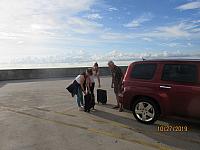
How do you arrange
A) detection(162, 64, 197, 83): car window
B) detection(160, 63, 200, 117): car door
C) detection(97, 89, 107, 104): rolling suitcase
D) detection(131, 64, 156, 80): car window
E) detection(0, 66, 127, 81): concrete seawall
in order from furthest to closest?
detection(0, 66, 127, 81): concrete seawall < detection(97, 89, 107, 104): rolling suitcase < detection(131, 64, 156, 80): car window < detection(162, 64, 197, 83): car window < detection(160, 63, 200, 117): car door

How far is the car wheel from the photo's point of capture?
6.46 m

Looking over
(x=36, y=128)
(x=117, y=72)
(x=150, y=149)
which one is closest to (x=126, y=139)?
(x=150, y=149)

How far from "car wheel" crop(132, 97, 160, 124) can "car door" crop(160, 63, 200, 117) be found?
48 cm

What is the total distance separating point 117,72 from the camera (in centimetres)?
846

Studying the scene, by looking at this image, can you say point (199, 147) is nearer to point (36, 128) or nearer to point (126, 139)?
point (126, 139)

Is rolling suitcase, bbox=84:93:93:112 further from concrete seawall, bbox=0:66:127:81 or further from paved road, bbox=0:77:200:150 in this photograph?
concrete seawall, bbox=0:66:127:81

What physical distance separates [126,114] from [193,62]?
9.17ft

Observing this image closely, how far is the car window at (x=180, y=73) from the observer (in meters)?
5.86

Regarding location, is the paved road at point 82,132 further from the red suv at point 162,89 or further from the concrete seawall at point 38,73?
the concrete seawall at point 38,73
